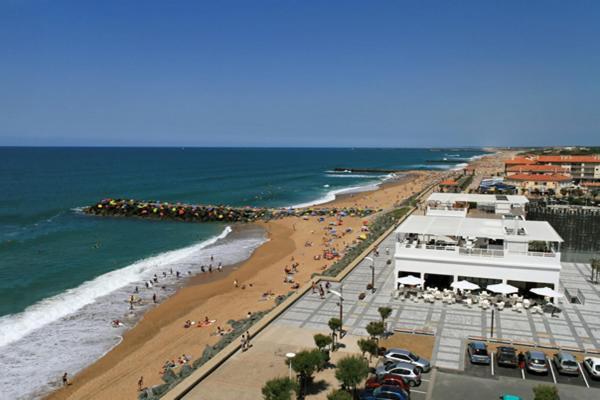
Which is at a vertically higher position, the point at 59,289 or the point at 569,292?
the point at 569,292

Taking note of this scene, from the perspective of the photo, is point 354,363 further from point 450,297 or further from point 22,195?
point 22,195

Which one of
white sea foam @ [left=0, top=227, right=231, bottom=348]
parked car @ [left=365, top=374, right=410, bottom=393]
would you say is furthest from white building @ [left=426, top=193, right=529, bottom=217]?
white sea foam @ [left=0, top=227, right=231, bottom=348]

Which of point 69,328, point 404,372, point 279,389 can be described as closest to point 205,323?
point 69,328

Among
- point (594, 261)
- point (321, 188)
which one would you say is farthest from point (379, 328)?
point (321, 188)

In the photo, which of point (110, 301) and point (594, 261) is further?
point (110, 301)

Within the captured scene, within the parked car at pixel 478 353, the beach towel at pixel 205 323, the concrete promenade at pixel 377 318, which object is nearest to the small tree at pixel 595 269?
the concrete promenade at pixel 377 318

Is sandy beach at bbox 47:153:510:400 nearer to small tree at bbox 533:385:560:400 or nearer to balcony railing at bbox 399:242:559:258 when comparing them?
balcony railing at bbox 399:242:559:258

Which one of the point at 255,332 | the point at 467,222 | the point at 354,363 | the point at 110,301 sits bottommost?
the point at 110,301
